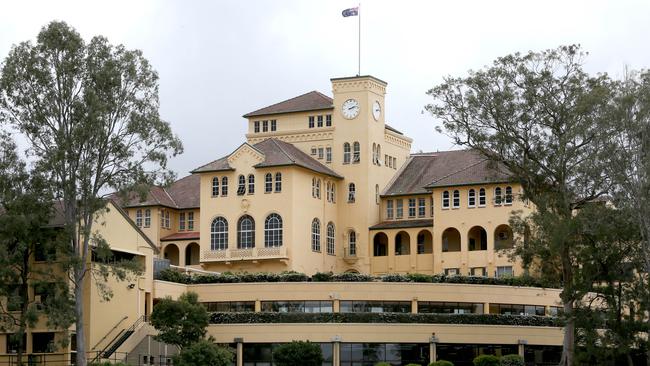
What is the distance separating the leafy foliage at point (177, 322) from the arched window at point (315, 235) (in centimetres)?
2232

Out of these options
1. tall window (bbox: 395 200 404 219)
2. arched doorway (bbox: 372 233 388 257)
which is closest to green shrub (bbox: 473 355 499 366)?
arched doorway (bbox: 372 233 388 257)

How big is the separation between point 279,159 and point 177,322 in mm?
23277

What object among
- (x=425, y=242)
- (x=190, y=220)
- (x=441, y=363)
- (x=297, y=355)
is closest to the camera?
(x=441, y=363)

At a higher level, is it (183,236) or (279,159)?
(279,159)

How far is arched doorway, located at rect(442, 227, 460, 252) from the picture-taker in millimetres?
94688

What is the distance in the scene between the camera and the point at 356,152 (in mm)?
97750

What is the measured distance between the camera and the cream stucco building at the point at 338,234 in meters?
76.6

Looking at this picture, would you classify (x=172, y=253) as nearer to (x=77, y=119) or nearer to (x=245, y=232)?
(x=245, y=232)

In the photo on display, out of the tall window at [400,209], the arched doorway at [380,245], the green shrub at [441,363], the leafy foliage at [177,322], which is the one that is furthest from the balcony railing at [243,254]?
the green shrub at [441,363]

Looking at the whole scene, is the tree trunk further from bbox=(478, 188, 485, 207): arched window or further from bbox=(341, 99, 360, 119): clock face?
bbox=(341, 99, 360, 119): clock face

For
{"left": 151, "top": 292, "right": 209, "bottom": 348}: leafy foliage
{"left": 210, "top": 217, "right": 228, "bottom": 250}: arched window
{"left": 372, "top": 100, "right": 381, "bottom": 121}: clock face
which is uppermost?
{"left": 372, "top": 100, "right": 381, "bottom": 121}: clock face

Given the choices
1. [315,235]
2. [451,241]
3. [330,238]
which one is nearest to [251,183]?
[315,235]

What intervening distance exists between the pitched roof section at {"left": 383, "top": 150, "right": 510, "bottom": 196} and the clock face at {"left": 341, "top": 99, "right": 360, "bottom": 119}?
6.22 metres

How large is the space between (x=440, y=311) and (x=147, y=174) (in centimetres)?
2132
